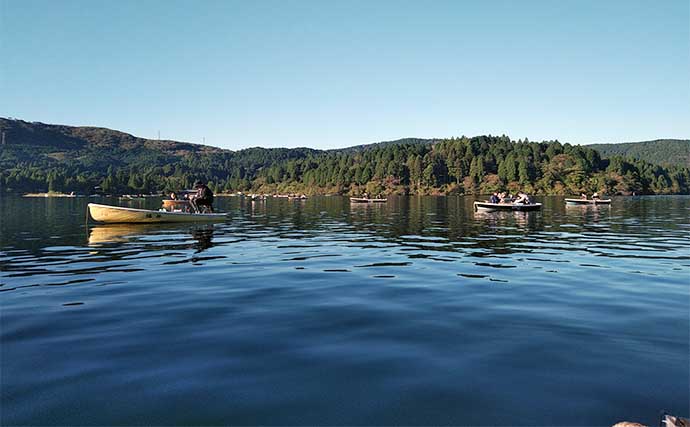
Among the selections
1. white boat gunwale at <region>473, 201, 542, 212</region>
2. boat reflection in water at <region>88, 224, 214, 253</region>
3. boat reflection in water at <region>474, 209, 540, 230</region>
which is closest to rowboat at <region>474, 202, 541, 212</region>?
white boat gunwale at <region>473, 201, 542, 212</region>

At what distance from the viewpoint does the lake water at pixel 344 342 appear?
21.8ft

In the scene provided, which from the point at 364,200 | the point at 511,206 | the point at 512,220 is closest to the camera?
the point at 512,220

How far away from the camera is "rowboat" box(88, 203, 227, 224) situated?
137 ft

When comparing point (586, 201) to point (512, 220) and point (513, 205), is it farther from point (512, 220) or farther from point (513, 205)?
point (512, 220)

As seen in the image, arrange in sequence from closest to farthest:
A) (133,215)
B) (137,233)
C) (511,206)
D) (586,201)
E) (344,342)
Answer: (344,342) < (137,233) < (133,215) < (511,206) < (586,201)

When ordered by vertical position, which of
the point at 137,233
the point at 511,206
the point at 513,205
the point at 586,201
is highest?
the point at 586,201

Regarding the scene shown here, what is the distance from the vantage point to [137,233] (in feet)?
119

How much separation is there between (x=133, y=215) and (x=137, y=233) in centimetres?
Result: 751

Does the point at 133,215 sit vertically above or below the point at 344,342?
above

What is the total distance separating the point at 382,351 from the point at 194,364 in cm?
356

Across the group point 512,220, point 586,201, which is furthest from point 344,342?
point 586,201

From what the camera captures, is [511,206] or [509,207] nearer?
[511,206]

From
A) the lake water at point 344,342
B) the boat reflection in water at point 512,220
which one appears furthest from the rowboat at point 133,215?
the boat reflection in water at point 512,220

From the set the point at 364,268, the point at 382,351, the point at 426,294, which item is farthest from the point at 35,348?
the point at 364,268
